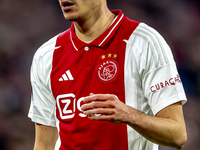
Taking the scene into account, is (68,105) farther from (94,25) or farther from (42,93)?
(94,25)

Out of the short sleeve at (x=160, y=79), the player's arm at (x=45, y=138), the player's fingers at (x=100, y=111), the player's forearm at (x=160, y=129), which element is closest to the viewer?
the player's fingers at (x=100, y=111)

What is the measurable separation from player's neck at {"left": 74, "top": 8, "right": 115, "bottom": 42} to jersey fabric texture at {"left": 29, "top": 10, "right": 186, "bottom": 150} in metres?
0.04

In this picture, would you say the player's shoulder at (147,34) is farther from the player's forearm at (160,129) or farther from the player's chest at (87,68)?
the player's forearm at (160,129)

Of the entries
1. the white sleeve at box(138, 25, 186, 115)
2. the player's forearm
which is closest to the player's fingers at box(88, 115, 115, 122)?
the player's forearm

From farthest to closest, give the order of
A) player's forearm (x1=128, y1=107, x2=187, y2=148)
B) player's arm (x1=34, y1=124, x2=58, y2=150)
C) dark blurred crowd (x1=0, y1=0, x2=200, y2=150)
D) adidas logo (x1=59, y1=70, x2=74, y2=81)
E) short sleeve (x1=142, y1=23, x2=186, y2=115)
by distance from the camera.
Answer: dark blurred crowd (x1=0, y1=0, x2=200, y2=150)
player's arm (x1=34, y1=124, x2=58, y2=150)
adidas logo (x1=59, y1=70, x2=74, y2=81)
short sleeve (x1=142, y1=23, x2=186, y2=115)
player's forearm (x1=128, y1=107, x2=187, y2=148)

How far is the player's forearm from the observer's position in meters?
1.37

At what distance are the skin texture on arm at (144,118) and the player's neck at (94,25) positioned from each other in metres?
0.50

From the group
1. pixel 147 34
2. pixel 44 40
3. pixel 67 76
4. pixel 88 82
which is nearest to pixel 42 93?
pixel 67 76

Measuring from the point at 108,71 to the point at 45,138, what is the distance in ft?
2.20

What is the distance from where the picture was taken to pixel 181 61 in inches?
171

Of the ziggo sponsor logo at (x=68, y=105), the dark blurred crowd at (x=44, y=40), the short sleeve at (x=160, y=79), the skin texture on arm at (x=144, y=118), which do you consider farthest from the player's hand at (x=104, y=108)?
the dark blurred crowd at (x=44, y=40)

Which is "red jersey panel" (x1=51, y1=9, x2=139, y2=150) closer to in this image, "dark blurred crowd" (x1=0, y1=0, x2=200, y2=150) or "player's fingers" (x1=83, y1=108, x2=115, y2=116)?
"player's fingers" (x1=83, y1=108, x2=115, y2=116)

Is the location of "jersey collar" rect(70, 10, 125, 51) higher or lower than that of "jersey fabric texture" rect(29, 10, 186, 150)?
higher

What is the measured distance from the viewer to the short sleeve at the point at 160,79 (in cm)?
150
